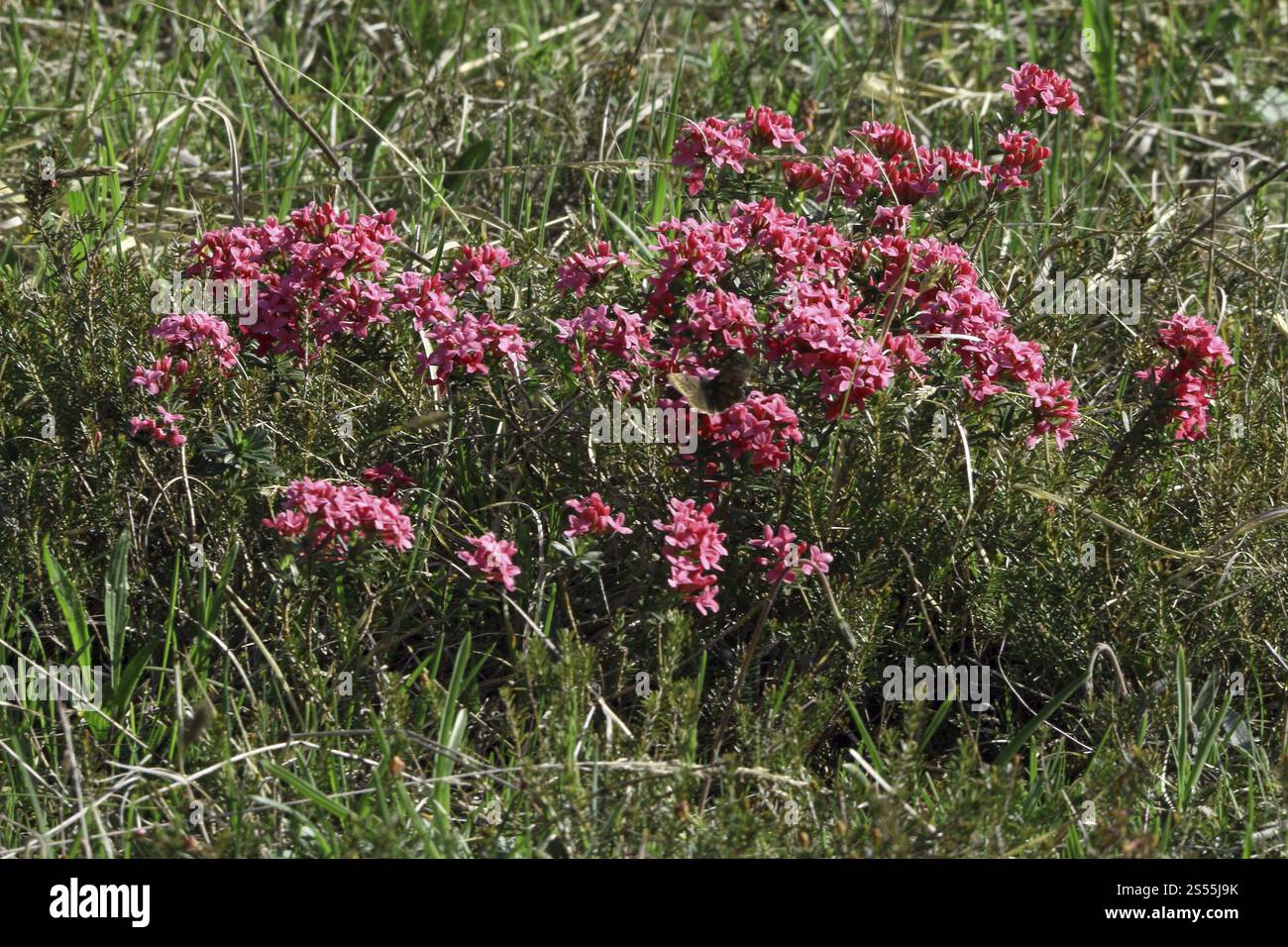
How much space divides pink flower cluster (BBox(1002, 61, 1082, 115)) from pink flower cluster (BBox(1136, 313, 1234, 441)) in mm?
650

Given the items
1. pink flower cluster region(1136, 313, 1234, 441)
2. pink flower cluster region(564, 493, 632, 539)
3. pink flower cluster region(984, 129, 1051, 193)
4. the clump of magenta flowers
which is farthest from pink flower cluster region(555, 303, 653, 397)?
pink flower cluster region(1136, 313, 1234, 441)

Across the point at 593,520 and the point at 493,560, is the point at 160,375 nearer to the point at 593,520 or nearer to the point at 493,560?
the point at 493,560

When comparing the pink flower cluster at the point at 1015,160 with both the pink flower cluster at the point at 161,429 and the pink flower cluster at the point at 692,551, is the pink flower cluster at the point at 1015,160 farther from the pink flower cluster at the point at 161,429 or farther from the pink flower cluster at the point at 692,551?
the pink flower cluster at the point at 161,429

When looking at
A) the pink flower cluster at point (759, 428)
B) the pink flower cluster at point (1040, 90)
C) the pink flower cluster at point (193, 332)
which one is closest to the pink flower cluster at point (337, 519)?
the pink flower cluster at point (193, 332)

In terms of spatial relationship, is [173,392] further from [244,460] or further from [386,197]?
[386,197]

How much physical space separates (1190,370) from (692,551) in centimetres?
117

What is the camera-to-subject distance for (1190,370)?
3055mm

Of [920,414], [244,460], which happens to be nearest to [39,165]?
[244,460]

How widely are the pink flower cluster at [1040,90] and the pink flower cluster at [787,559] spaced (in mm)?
1316

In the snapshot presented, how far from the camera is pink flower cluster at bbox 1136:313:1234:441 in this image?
3.02m

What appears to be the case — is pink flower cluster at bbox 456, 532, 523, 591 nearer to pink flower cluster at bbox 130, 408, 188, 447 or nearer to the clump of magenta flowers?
the clump of magenta flowers

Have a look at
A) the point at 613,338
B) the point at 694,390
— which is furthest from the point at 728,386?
the point at 613,338

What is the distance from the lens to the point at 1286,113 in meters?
5.73

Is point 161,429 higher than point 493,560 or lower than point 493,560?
higher
